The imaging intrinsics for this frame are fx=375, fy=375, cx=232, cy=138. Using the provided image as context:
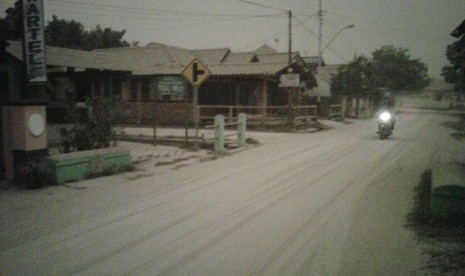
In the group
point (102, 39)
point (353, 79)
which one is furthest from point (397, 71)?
point (102, 39)

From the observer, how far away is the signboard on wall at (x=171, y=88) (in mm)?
24453

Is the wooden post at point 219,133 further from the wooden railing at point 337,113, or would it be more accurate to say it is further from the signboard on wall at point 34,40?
the wooden railing at point 337,113

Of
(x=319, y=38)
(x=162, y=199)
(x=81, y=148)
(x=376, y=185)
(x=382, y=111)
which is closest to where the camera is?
(x=162, y=199)

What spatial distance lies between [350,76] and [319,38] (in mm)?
5676

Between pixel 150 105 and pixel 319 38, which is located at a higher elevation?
pixel 319 38

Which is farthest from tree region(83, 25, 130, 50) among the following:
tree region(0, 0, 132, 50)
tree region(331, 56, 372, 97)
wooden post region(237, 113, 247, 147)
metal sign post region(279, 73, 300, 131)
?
wooden post region(237, 113, 247, 147)

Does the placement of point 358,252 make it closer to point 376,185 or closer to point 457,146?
point 376,185

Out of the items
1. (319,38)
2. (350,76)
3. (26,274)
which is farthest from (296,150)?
(350,76)

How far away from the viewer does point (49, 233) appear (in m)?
5.30

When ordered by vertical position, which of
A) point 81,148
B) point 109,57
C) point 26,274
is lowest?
point 26,274

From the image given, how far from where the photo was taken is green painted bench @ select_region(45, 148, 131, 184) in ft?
26.8

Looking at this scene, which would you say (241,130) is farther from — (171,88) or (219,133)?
(171,88)

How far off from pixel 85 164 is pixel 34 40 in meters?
3.17

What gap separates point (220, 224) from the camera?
570cm
